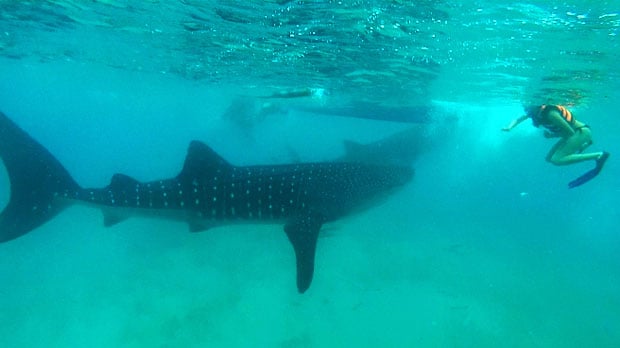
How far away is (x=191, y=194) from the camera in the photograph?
7.25 meters

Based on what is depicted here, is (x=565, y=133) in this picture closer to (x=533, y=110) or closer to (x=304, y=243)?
(x=533, y=110)

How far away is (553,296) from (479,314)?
4348 millimetres

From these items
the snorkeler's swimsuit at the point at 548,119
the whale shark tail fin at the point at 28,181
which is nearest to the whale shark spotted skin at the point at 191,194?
the whale shark tail fin at the point at 28,181

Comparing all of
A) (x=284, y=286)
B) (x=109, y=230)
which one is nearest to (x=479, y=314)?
(x=284, y=286)

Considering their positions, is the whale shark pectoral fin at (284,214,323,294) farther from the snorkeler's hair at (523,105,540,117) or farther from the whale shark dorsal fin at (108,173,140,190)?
the snorkeler's hair at (523,105,540,117)

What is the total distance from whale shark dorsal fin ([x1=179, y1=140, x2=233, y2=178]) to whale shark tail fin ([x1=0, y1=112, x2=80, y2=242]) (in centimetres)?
216

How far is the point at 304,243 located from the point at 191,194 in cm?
212

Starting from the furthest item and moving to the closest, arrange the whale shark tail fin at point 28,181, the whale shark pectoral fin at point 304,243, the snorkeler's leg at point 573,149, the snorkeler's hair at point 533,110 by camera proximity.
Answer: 1. the snorkeler's hair at point 533,110
2. the snorkeler's leg at point 573,149
3. the whale shark tail fin at point 28,181
4. the whale shark pectoral fin at point 304,243

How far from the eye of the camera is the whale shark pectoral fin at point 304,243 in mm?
6648

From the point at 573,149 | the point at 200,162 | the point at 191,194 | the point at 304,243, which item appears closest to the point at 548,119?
the point at 573,149

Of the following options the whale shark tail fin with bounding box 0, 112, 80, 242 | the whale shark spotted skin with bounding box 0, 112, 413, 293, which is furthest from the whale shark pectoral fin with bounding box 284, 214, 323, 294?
the whale shark tail fin with bounding box 0, 112, 80, 242

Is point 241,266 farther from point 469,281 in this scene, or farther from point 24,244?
point 24,244

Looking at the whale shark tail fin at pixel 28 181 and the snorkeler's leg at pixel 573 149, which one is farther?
the snorkeler's leg at pixel 573 149

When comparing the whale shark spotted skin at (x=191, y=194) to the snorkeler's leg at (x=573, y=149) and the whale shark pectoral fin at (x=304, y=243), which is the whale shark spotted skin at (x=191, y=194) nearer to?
the whale shark pectoral fin at (x=304, y=243)
